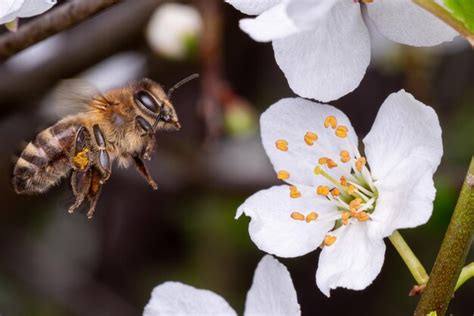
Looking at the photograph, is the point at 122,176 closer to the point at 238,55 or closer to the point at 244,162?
the point at 244,162

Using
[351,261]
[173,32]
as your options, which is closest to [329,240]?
[351,261]

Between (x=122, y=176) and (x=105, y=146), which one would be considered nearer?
(x=105, y=146)

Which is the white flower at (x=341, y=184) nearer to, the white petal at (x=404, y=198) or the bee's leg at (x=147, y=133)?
the white petal at (x=404, y=198)

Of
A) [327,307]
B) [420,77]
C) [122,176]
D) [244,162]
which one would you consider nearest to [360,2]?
[420,77]

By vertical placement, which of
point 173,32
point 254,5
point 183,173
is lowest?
point 183,173

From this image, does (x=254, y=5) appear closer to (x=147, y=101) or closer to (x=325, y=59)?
(x=325, y=59)
